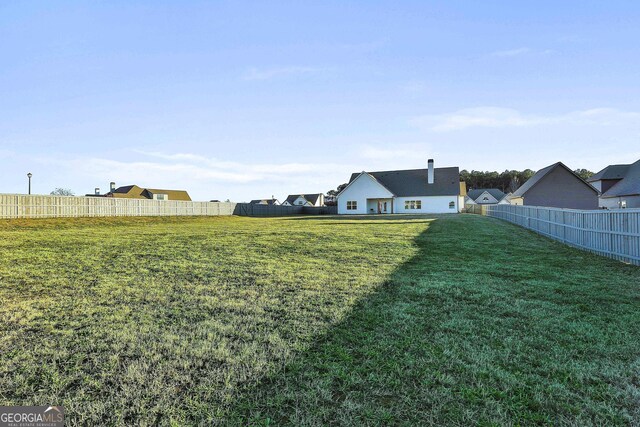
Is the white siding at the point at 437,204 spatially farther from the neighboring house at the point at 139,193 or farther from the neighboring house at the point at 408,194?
the neighboring house at the point at 139,193

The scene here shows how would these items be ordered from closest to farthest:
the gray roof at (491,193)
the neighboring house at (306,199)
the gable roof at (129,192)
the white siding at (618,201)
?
the white siding at (618,201) → the gable roof at (129,192) → the gray roof at (491,193) → the neighboring house at (306,199)

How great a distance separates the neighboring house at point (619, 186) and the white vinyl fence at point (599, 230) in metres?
31.2

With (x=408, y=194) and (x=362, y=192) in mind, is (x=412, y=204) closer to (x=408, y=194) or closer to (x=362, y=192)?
(x=408, y=194)

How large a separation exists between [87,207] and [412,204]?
32508mm

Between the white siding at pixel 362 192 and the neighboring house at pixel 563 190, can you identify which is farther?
the white siding at pixel 362 192

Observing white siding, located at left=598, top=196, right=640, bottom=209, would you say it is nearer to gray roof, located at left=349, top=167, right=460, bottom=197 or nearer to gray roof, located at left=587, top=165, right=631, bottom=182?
gray roof, located at left=587, top=165, right=631, bottom=182

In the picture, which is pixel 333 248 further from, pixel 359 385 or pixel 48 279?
pixel 359 385

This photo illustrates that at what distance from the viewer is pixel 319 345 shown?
3248 millimetres

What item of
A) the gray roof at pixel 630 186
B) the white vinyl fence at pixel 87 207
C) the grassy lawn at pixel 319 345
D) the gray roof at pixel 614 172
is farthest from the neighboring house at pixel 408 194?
the grassy lawn at pixel 319 345

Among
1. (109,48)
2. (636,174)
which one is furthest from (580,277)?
(636,174)

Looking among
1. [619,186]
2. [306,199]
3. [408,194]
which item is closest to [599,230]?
[408,194]

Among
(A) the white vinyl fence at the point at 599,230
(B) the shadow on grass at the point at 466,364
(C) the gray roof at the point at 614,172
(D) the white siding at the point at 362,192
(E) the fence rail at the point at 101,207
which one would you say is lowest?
(B) the shadow on grass at the point at 466,364

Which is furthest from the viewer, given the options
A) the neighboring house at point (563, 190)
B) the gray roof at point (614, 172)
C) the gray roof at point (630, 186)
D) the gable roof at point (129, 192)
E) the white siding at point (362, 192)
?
the gable roof at point (129, 192)

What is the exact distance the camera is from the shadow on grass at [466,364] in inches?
88.4
